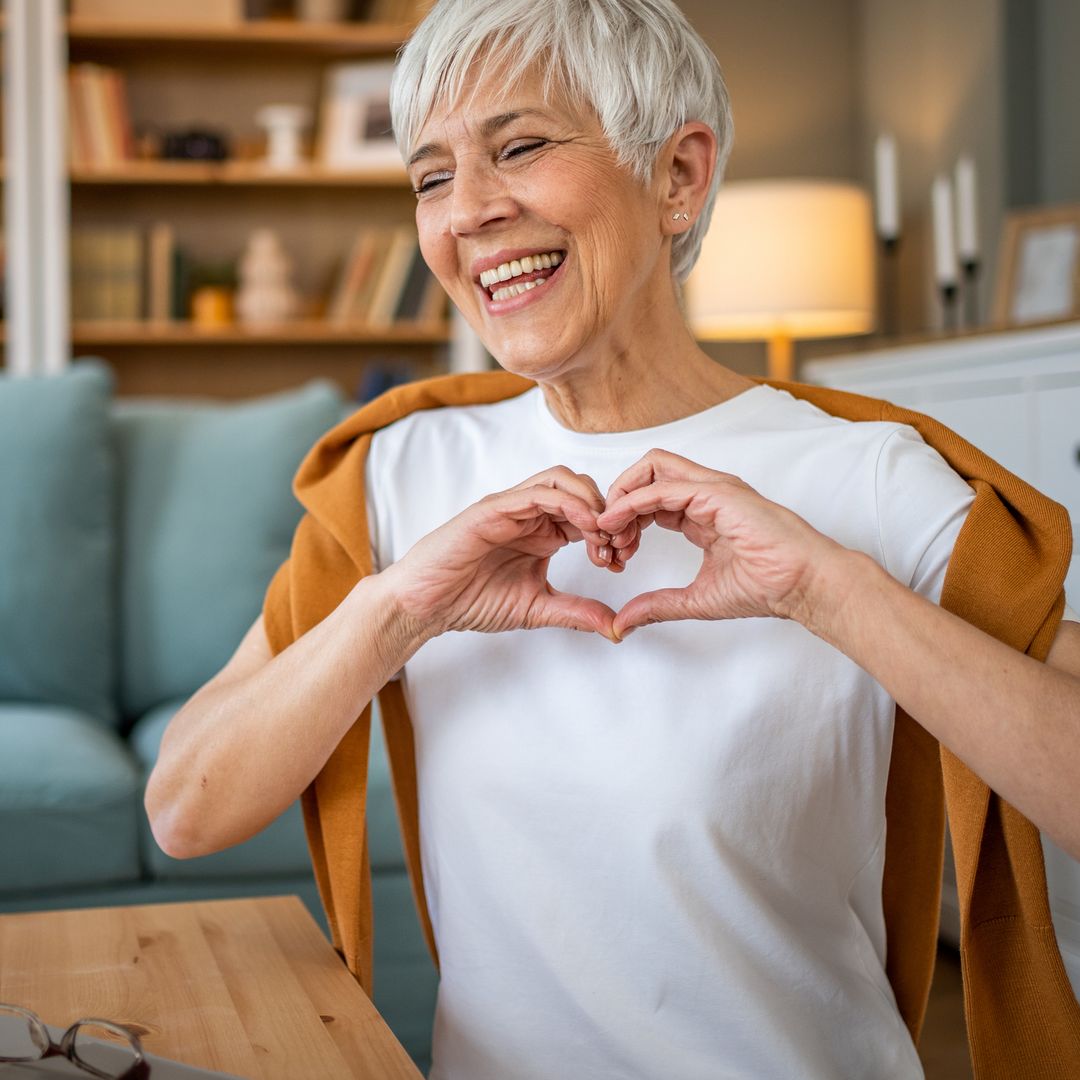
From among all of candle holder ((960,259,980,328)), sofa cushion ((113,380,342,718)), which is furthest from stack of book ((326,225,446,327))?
sofa cushion ((113,380,342,718))

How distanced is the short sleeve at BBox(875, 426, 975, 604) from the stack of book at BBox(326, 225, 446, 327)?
3.40 m

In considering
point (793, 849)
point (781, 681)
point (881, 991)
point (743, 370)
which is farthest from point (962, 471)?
point (743, 370)

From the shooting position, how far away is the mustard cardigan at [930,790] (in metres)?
0.94

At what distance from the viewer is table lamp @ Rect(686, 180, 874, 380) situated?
347 centimetres

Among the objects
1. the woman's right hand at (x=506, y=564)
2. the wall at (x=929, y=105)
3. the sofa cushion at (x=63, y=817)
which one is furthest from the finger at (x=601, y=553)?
the wall at (x=929, y=105)

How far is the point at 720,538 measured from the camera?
95 centimetres

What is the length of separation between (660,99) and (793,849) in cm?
60

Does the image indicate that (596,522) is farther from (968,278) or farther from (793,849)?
(968,278)

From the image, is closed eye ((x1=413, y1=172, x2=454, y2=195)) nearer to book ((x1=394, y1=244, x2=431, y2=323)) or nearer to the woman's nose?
the woman's nose

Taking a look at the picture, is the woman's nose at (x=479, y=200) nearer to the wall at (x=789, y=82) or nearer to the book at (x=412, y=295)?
the book at (x=412, y=295)

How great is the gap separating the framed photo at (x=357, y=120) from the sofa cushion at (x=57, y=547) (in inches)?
80.6

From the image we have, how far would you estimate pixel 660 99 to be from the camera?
3.48 feet

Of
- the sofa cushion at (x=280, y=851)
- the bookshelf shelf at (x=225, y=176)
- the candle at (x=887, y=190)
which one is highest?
the bookshelf shelf at (x=225, y=176)

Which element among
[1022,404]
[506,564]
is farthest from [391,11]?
[506,564]
